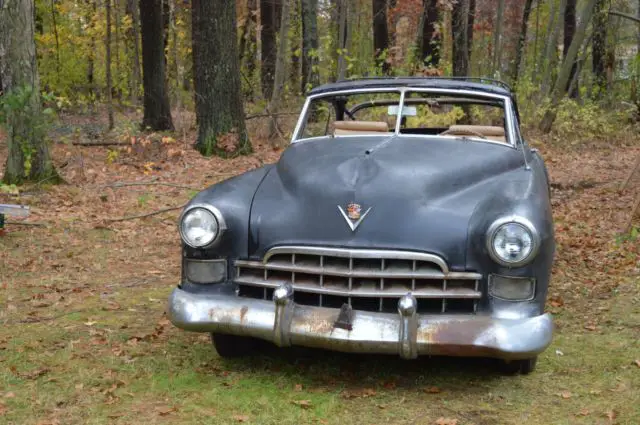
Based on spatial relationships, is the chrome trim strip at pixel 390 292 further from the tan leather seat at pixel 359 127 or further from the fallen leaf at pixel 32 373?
the tan leather seat at pixel 359 127

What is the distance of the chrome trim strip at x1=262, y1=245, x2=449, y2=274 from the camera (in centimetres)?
396

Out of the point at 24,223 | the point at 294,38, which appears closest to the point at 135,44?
the point at 294,38

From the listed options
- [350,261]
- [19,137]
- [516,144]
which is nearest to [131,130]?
[19,137]

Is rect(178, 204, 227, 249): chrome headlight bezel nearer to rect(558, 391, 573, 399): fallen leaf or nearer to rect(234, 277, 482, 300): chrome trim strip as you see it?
rect(234, 277, 482, 300): chrome trim strip

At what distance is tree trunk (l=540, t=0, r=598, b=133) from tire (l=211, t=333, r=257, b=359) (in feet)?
41.0

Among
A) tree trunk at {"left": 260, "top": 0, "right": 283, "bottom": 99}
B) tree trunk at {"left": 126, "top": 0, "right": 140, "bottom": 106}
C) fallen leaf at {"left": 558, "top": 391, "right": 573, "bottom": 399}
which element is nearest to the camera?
fallen leaf at {"left": 558, "top": 391, "right": 573, "bottom": 399}

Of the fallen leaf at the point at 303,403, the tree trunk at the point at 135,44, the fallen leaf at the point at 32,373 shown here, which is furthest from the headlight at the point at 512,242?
the tree trunk at the point at 135,44

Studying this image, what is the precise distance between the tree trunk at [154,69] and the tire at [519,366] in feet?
40.6

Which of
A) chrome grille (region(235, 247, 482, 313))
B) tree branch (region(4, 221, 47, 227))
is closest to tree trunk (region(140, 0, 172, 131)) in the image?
tree branch (region(4, 221, 47, 227))

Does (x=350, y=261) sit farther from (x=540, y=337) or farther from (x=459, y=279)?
(x=540, y=337)

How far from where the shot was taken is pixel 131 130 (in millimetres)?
13023

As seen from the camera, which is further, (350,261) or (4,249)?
(4,249)

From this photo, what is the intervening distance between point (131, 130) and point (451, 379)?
9745 millimetres

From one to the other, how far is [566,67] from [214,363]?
12.9 meters
